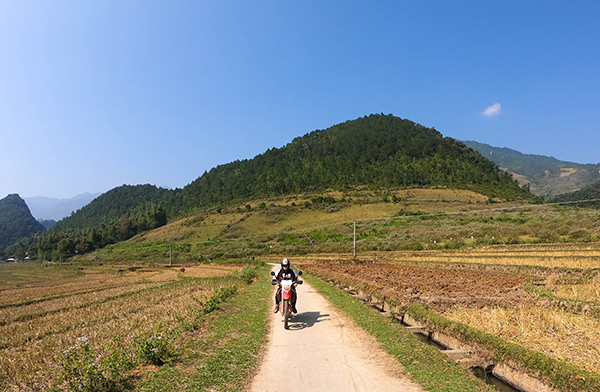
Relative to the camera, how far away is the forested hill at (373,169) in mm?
134125

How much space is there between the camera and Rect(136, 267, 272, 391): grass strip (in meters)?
6.17

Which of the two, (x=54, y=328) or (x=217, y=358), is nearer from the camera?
(x=217, y=358)

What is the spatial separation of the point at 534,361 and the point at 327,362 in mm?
3791

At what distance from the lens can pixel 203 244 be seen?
93688 millimetres

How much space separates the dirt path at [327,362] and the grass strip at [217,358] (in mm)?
391

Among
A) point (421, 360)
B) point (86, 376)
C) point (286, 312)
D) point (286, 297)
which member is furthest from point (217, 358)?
point (421, 360)

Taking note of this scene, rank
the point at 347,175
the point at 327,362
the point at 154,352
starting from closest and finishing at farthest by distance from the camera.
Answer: the point at 154,352
the point at 327,362
the point at 347,175

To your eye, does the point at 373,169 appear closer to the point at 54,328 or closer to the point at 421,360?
the point at 54,328

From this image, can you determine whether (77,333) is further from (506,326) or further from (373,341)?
(506,326)

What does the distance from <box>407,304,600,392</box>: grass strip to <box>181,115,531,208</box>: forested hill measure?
4613 inches

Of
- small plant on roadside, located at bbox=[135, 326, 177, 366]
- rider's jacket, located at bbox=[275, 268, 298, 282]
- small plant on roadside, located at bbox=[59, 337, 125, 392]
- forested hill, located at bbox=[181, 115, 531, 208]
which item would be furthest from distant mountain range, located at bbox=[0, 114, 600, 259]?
small plant on roadside, located at bbox=[59, 337, 125, 392]

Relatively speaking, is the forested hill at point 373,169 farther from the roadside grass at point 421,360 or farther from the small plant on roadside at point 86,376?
the small plant on roadside at point 86,376

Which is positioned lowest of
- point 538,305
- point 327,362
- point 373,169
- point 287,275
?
point 327,362

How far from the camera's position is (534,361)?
20.4ft
